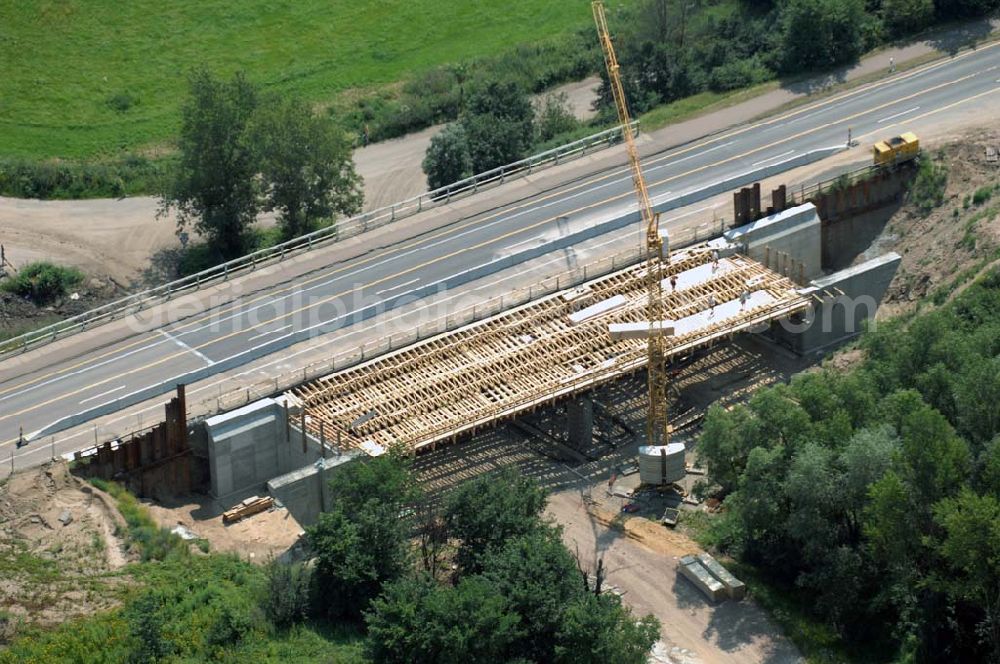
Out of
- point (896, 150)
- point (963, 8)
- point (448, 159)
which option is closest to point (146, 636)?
point (448, 159)

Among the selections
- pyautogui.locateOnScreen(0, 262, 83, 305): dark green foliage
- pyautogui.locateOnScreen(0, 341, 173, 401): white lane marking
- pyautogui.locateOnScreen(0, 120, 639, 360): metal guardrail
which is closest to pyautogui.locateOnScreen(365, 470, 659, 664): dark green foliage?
pyautogui.locateOnScreen(0, 341, 173, 401): white lane marking

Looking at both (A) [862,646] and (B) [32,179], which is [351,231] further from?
(A) [862,646]

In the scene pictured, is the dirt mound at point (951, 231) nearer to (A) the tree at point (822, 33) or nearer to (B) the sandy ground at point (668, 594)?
(A) the tree at point (822, 33)

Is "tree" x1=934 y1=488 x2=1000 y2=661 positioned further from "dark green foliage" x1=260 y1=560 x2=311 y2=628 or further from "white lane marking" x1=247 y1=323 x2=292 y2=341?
"white lane marking" x1=247 y1=323 x2=292 y2=341

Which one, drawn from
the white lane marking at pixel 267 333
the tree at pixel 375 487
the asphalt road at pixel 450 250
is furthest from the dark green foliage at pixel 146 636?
the white lane marking at pixel 267 333

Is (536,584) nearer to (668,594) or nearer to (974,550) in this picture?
(668,594)
